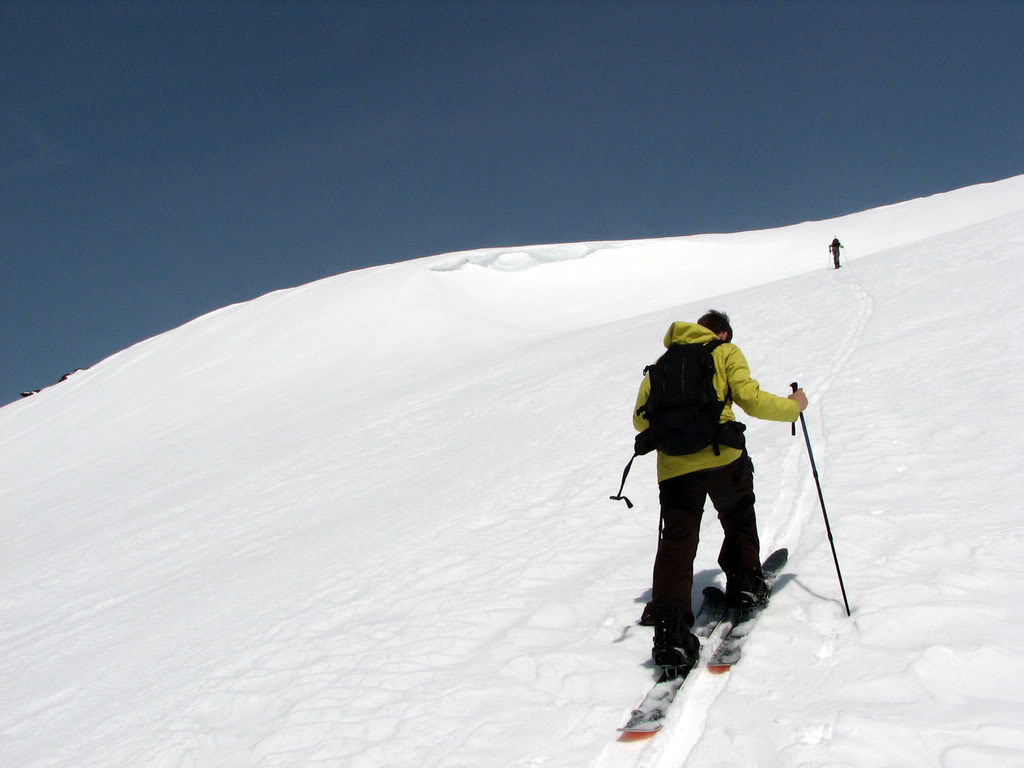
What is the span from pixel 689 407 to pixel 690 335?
44 centimetres

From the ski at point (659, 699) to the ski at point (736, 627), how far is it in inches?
2.8

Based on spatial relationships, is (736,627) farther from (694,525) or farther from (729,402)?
(729,402)

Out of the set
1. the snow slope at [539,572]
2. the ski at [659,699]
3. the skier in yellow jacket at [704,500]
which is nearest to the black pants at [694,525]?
the skier in yellow jacket at [704,500]

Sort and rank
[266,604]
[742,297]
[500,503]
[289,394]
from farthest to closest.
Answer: [289,394], [742,297], [500,503], [266,604]

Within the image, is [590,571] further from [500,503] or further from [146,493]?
[146,493]

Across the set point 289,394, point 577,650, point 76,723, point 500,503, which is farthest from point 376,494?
point 289,394

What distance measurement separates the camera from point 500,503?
8297 millimetres

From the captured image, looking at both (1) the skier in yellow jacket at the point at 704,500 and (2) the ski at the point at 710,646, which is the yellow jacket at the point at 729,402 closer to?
(1) the skier in yellow jacket at the point at 704,500

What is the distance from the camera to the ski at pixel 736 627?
12.9 ft

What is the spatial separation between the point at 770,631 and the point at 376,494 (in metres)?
7.01

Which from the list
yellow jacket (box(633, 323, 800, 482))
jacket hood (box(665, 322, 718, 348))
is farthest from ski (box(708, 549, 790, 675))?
jacket hood (box(665, 322, 718, 348))

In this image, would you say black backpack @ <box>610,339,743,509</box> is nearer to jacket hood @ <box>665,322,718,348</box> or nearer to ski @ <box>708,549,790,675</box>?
jacket hood @ <box>665,322,718,348</box>

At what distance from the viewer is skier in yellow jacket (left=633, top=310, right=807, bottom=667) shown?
401 cm

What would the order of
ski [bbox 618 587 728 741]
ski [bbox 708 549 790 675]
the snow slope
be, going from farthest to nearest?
ski [bbox 708 549 790 675], the snow slope, ski [bbox 618 587 728 741]
